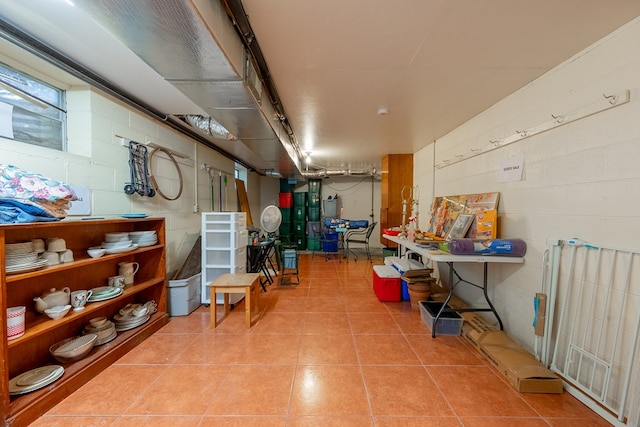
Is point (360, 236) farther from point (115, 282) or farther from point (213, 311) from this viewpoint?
point (115, 282)

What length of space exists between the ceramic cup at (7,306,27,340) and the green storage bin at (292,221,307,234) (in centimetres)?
613

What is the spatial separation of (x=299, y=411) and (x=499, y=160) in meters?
2.86

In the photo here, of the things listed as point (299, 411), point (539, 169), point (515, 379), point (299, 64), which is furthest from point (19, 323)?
point (539, 169)

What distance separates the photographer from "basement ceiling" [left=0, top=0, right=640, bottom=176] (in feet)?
4.23

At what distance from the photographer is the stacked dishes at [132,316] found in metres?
2.25

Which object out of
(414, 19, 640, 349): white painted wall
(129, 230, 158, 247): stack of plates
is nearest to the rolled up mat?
(414, 19, 640, 349): white painted wall

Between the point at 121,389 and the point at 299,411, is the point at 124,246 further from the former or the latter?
the point at 299,411

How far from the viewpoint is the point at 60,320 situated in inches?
63.9

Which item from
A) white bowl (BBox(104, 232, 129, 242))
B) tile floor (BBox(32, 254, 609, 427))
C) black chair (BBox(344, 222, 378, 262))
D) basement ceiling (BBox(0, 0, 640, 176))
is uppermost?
basement ceiling (BBox(0, 0, 640, 176))

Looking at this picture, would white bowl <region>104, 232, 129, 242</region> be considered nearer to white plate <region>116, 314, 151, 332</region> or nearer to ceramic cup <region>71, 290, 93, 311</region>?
ceramic cup <region>71, 290, 93, 311</region>

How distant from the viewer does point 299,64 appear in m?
1.85

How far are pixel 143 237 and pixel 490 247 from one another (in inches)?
132

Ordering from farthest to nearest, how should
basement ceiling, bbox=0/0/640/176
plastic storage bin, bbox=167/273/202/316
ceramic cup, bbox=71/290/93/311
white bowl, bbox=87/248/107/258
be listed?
plastic storage bin, bbox=167/273/202/316 → white bowl, bbox=87/248/107/258 → ceramic cup, bbox=71/290/93/311 → basement ceiling, bbox=0/0/640/176

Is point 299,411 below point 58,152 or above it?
below
